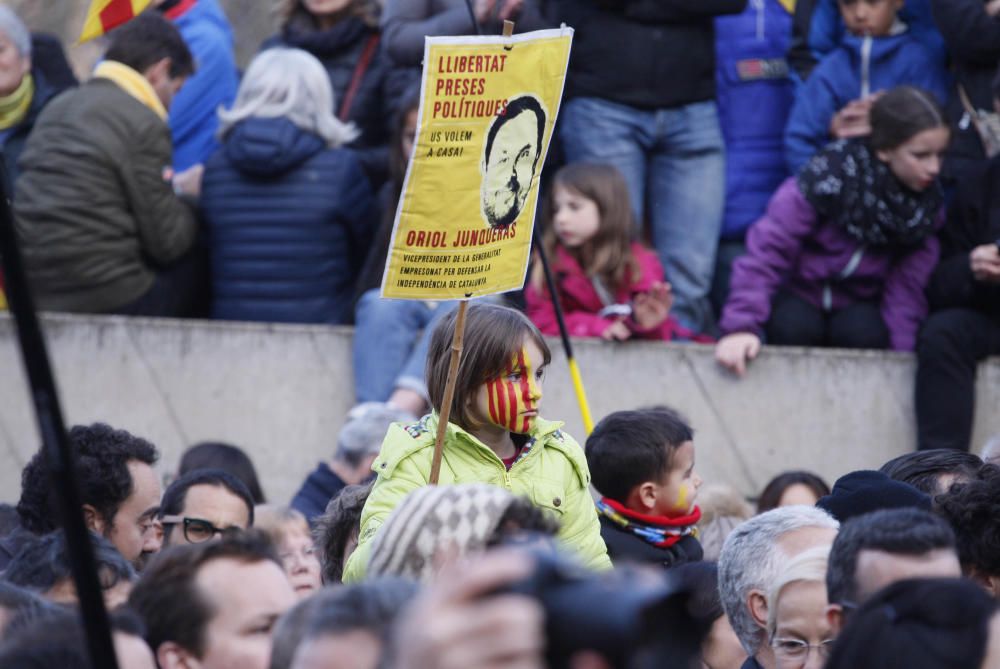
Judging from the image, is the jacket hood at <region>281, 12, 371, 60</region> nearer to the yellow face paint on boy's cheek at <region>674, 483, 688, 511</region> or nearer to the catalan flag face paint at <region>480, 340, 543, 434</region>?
the yellow face paint on boy's cheek at <region>674, 483, 688, 511</region>

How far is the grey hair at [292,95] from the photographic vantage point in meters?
8.77

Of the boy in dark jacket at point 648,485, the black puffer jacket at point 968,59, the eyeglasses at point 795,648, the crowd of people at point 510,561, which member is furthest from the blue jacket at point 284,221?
the eyeglasses at point 795,648

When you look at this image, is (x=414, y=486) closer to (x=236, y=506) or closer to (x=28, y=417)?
(x=236, y=506)

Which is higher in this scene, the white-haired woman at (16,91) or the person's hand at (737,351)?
the white-haired woman at (16,91)

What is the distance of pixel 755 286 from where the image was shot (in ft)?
27.8

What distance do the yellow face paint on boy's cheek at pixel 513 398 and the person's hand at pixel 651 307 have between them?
3.25 metres

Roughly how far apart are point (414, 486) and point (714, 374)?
12.0 feet

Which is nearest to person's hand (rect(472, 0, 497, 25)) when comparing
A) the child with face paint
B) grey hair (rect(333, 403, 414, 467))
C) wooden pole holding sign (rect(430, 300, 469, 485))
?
grey hair (rect(333, 403, 414, 467))

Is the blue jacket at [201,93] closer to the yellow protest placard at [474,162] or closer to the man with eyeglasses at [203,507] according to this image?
the man with eyeglasses at [203,507]

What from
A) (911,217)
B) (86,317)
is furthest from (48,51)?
(911,217)

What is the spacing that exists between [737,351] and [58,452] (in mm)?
5464

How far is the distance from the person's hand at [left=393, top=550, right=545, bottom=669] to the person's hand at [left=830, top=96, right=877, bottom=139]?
6.70 m

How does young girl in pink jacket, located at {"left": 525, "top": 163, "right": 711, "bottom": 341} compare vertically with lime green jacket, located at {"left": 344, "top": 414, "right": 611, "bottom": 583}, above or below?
below

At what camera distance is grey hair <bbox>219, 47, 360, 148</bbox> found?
8.77m
